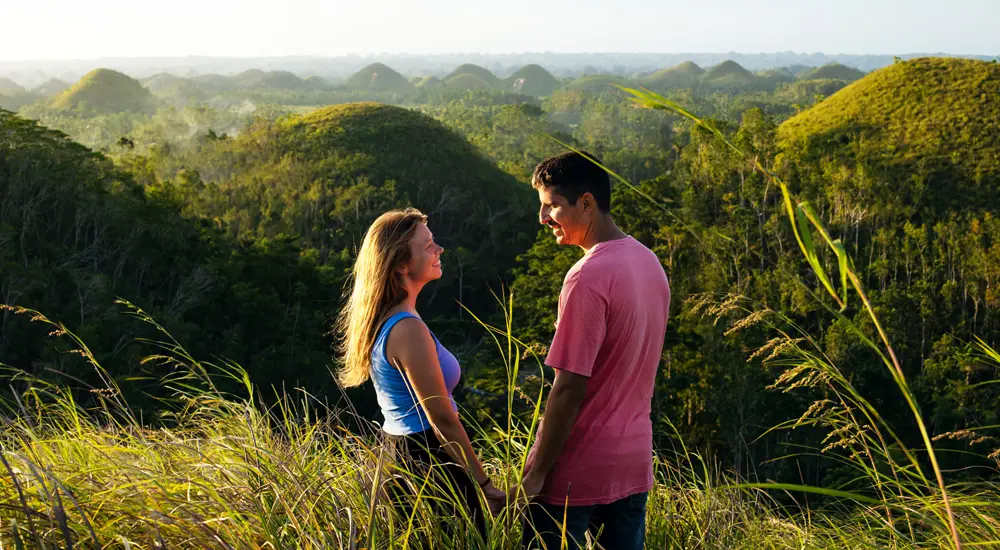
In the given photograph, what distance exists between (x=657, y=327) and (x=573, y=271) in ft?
0.93

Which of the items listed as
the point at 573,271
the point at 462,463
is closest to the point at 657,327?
the point at 573,271

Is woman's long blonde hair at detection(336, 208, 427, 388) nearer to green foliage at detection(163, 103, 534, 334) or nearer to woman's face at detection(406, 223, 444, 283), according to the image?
woman's face at detection(406, 223, 444, 283)

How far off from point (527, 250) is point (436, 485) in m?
32.1

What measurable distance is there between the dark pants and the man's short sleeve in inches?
13.9

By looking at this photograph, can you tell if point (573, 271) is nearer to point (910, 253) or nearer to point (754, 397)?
point (754, 397)

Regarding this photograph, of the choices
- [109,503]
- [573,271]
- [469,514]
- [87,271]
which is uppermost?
[573,271]

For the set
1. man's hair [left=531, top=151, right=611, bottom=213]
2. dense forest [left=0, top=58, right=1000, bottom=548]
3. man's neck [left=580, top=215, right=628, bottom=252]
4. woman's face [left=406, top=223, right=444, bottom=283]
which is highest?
man's hair [left=531, top=151, right=611, bottom=213]

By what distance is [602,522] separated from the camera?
2082 mm

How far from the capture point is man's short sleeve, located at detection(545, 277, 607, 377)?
192 cm

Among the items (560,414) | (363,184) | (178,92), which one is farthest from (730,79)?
(560,414)

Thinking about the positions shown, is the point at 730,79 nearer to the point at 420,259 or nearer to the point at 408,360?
the point at 420,259

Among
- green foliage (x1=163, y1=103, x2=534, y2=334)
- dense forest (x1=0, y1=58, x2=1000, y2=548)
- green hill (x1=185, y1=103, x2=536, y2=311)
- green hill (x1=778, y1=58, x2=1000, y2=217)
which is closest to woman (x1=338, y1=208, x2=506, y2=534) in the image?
dense forest (x1=0, y1=58, x2=1000, y2=548)

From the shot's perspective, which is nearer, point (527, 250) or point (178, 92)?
point (527, 250)

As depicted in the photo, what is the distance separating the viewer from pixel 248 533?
1.63m
